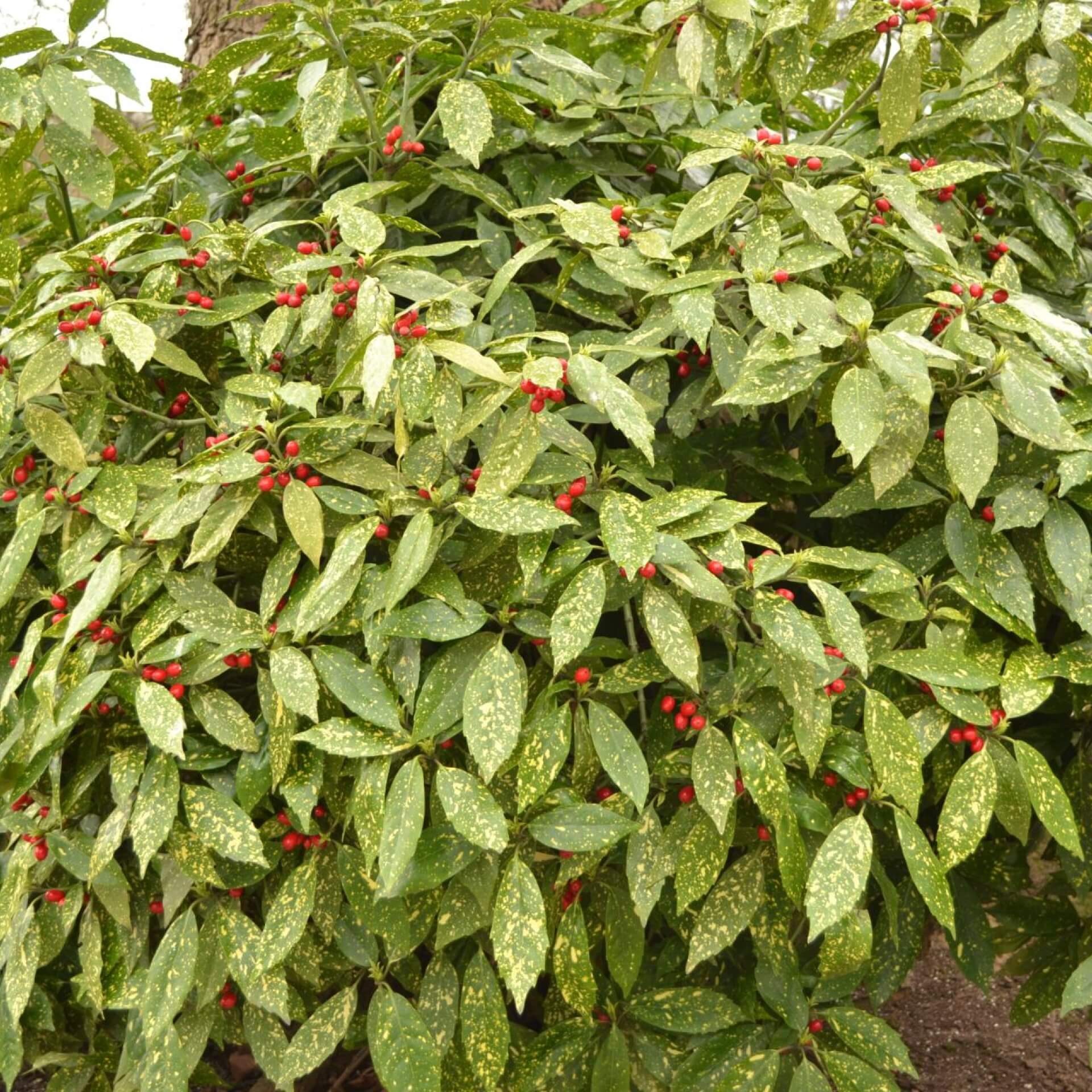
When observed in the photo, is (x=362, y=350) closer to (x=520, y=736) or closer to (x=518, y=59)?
(x=520, y=736)

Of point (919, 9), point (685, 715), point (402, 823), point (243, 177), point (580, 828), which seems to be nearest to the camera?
point (402, 823)

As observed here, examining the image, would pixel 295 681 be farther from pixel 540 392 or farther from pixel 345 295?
pixel 345 295

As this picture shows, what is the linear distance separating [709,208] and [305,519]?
69cm

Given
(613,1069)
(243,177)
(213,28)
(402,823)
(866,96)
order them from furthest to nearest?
(213,28) < (243,177) < (866,96) < (613,1069) < (402,823)

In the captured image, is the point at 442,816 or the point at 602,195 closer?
the point at 442,816

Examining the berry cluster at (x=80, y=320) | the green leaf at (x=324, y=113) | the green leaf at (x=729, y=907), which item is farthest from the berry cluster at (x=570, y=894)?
the green leaf at (x=324, y=113)

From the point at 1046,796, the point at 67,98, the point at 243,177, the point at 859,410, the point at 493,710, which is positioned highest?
the point at 67,98

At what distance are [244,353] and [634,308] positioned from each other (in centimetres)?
62

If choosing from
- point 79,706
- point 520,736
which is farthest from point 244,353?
point 520,736

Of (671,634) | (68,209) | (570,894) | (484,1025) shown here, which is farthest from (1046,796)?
(68,209)

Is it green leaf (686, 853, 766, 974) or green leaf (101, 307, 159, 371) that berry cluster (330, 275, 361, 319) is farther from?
green leaf (686, 853, 766, 974)

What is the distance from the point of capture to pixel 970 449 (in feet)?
4.79

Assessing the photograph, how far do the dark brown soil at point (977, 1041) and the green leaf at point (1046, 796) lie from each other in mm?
1250

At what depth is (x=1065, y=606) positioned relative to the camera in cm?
154
